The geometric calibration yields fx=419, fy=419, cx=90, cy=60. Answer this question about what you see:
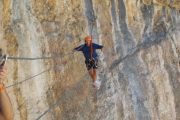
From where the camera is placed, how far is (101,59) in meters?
8.90

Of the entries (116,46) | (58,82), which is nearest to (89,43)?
(58,82)

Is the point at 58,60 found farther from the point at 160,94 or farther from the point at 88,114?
the point at 160,94

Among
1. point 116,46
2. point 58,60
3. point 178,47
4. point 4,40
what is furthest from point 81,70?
point 178,47

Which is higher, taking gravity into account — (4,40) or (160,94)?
(4,40)

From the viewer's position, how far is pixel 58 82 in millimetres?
8250

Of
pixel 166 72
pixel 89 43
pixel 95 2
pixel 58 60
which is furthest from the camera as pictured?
pixel 166 72

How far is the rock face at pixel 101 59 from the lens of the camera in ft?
25.8

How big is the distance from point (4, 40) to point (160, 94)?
12.7 ft

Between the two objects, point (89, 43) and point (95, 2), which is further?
point (95, 2)

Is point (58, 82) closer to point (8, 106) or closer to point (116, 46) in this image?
point (116, 46)

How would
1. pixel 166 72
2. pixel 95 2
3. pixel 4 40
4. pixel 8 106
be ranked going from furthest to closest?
pixel 166 72 → pixel 95 2 → pixel 4 40 → pixel 8 106

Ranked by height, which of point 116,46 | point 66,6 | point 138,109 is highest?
point 66,6

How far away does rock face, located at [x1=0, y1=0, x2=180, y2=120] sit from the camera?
787cm

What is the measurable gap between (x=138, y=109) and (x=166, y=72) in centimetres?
135
